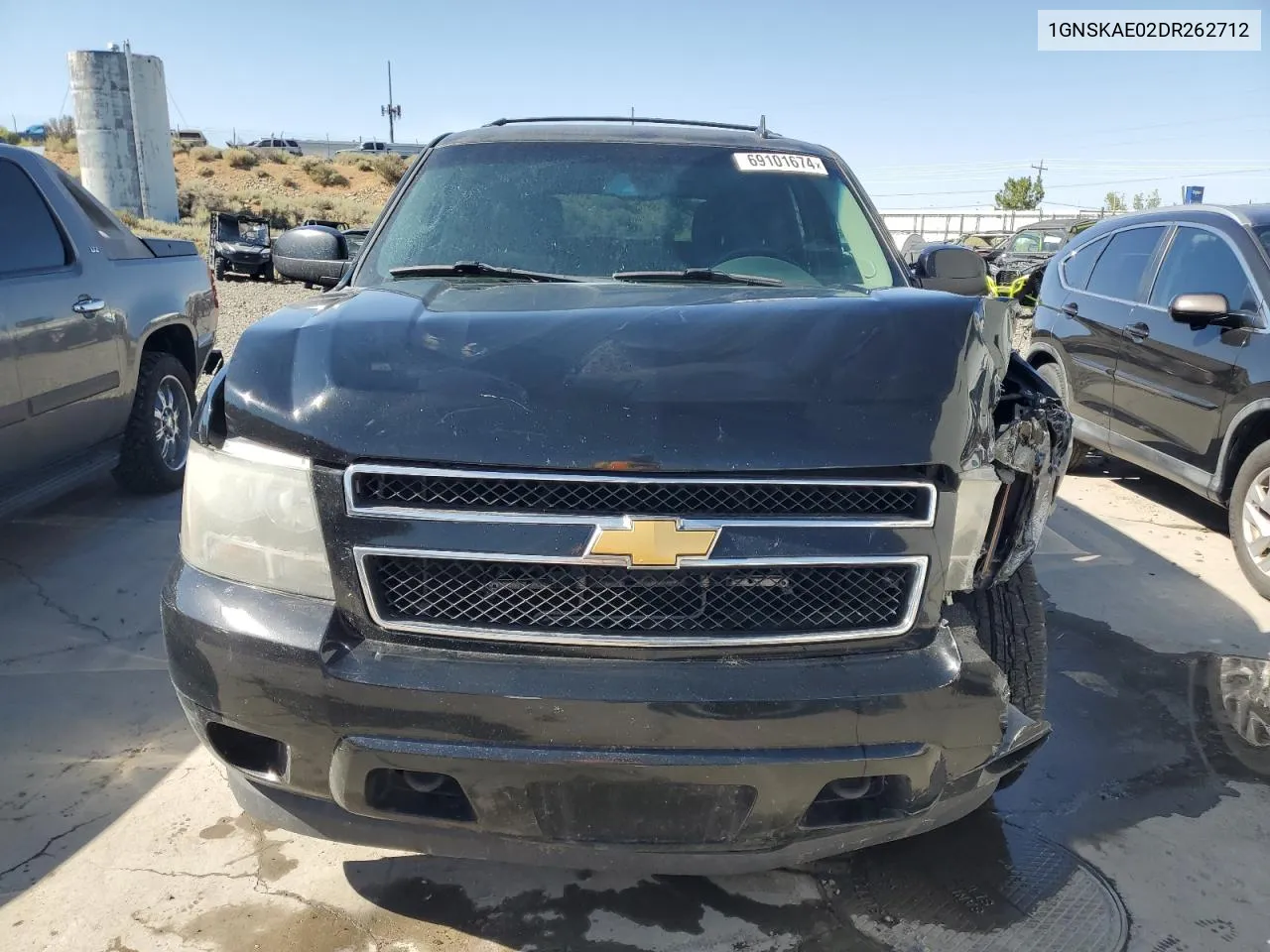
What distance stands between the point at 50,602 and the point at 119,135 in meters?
35.0

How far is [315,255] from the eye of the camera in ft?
10.7

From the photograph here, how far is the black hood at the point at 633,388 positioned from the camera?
1761mm

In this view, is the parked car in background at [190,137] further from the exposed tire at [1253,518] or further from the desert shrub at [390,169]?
the exposed tire at [1253,518]

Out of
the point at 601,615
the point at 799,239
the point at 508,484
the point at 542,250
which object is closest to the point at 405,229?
the point at 542,250

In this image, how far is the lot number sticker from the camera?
3.25 meters

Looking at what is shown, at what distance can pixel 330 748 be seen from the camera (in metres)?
1.79

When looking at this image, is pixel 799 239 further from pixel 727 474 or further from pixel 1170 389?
pixel 1170 389

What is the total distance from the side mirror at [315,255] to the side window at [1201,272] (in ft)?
13.9

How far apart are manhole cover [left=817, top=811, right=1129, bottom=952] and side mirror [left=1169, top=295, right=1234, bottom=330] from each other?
3.22 metres

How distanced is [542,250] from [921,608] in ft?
5.45

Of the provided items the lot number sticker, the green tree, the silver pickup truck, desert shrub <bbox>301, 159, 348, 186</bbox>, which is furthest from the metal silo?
the green tree

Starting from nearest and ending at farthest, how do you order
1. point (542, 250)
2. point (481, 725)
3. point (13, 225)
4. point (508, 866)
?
point (481, 725), point (508, 866), point (542, 250), point (13, 225)

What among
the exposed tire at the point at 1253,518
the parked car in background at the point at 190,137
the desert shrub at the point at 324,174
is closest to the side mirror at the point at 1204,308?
the exposed tire at the point at 1253,518

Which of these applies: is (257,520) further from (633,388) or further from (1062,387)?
(1062,387)
